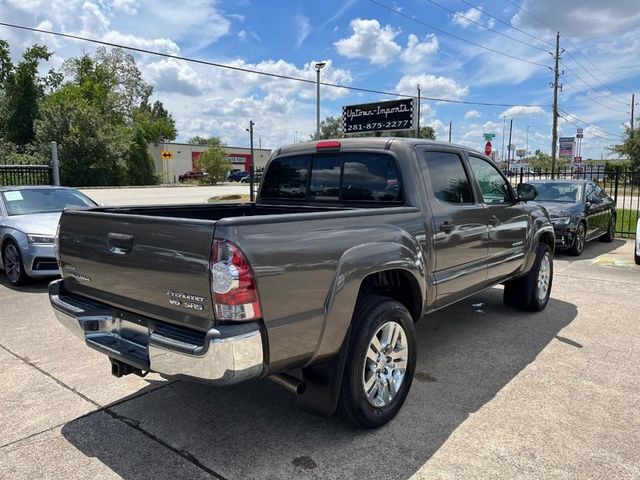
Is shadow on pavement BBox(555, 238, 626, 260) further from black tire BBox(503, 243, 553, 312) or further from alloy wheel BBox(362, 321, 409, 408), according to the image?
alloy wheel BBox(362, 321, 409, 408)

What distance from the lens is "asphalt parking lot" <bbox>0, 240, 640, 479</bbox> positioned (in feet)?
9.52

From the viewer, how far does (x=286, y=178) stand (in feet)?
15.5

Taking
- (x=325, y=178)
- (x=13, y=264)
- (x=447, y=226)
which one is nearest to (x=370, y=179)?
(x=325, y=178)

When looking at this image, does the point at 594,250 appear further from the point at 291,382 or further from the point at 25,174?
the point at 25,174

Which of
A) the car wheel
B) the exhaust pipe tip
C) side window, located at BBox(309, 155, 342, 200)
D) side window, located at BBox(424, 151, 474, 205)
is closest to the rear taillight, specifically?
the exhaust pipe tip

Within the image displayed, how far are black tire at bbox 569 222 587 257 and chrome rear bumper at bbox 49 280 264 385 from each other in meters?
9.17

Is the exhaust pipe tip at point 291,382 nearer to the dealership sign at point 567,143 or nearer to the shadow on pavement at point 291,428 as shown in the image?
the shadow on pavement at point 291,428

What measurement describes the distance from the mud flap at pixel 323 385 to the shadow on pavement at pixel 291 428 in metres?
0.29

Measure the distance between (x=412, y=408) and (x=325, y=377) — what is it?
0.98 metres

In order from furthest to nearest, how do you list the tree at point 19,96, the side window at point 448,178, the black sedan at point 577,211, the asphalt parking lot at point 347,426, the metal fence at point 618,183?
the tree at point 19,96 → the metal fence at point 618,183 → the black sedan at point 577,211 → the side window at point 448,178 → the asphalt parking lot at point 347,426

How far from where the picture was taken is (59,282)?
144 inches

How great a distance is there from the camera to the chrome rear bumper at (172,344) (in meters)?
2.48

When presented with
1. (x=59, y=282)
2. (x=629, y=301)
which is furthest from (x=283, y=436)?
(x=629, y=301)

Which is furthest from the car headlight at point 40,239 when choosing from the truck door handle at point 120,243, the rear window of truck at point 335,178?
the truck door handle at point 120,243
